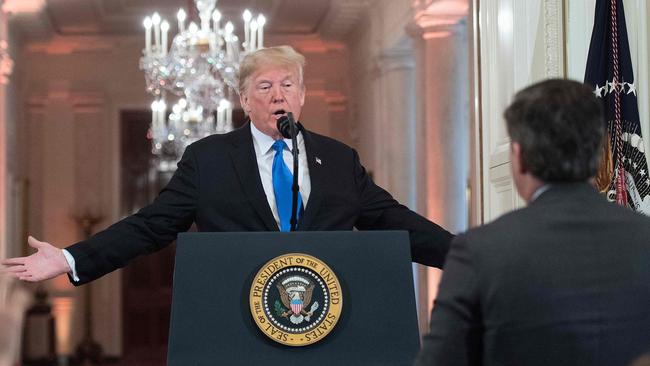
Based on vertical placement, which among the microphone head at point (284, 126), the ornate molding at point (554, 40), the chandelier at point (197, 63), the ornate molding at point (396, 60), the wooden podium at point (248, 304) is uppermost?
the ornate molding at point (396, 60)

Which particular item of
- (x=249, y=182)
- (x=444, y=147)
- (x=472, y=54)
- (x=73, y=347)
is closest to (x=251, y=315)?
(x=249, y=182)

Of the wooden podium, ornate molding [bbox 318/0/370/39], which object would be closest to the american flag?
the wooden podium

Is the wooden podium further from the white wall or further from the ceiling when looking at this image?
the ceiling

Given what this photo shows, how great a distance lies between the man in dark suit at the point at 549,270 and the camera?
6.63ft

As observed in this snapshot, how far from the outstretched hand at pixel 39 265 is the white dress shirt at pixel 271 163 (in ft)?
2.29

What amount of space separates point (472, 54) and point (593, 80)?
74.5 inches

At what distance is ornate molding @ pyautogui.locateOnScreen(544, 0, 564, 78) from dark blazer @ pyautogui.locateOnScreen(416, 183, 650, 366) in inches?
141

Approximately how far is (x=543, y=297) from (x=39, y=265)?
200cm

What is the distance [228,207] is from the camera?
3.75 m

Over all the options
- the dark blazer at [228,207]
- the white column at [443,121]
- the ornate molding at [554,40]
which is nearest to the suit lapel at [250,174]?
the dark blazer at [228,207]

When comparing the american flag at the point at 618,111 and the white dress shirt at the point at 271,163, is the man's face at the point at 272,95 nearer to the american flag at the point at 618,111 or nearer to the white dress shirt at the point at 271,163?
the white dress shirt at the point at 271,163

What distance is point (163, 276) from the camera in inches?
648

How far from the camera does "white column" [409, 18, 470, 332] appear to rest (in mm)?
10680

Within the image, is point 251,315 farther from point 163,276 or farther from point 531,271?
point 163,276
